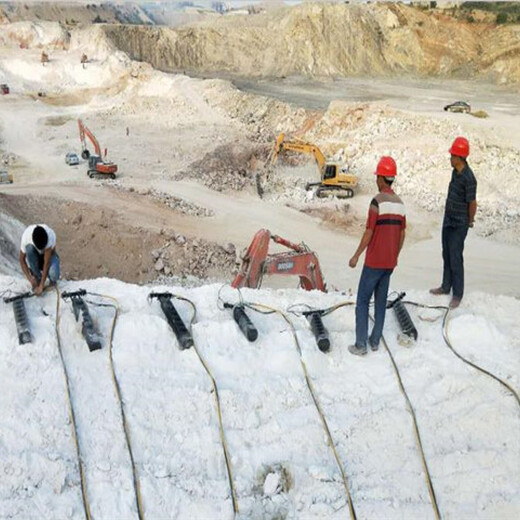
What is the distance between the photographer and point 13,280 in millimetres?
6230

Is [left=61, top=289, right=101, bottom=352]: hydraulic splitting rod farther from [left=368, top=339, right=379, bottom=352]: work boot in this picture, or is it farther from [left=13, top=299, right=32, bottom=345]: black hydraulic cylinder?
[left=368, top=339, right=379, bottom=352]: work boot

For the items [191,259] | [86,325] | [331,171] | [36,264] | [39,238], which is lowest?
[191,259]

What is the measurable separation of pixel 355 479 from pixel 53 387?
2613 mm

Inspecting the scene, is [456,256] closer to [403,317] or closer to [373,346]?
[403,317]

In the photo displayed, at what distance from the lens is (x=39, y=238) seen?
6.07m

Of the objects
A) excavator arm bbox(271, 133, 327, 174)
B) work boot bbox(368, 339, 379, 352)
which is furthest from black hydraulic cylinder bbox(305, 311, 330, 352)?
excavator arm bbox(271, 133, 327, 174)

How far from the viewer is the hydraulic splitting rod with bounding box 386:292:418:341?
5.54m

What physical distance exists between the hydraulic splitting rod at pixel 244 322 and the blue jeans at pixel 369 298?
3.37 ft

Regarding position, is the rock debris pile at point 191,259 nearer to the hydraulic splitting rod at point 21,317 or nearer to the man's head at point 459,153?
the hydraulic splitting rod at point 21,317

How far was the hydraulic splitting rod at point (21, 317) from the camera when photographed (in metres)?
5.03

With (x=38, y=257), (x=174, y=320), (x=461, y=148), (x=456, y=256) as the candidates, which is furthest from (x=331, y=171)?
(x=174, y=320)

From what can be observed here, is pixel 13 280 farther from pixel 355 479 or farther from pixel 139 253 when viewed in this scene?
pixel 139 253

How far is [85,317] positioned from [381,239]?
296 cm

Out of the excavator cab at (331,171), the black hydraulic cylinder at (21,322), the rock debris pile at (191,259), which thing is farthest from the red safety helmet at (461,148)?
the excavator cab at (331,171)
